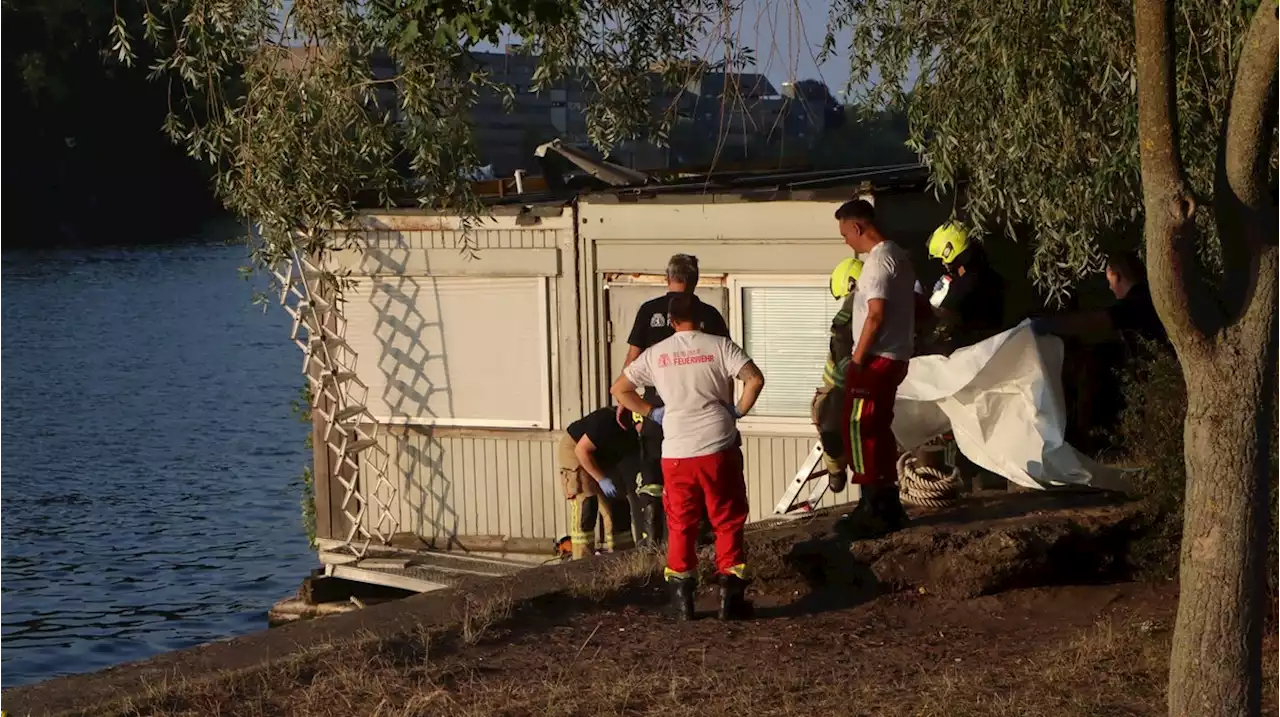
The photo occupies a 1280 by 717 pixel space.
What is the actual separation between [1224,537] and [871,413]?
2956mm

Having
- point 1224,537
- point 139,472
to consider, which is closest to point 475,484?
point 1224,537

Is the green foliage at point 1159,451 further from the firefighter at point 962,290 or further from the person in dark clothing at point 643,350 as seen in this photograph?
the person in dark clothing at point 643,350

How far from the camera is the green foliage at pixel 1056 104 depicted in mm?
8344

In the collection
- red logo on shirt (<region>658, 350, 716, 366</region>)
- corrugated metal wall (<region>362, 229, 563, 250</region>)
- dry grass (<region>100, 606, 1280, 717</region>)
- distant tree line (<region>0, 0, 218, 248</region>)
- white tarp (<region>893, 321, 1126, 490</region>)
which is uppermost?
distant tree line (<region>0, 0, 218, 248</region>)

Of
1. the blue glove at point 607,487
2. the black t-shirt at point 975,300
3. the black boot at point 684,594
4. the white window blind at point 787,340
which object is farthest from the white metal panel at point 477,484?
the black boot at point 684,594

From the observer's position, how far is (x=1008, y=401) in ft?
34.0

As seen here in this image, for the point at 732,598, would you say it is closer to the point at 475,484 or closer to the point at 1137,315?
the point at 1137,315

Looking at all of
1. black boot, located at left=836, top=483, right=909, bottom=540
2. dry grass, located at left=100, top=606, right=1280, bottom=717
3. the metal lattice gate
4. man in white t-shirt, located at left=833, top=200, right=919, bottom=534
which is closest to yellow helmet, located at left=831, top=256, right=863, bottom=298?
man in white t-shirt, located at left=833, top=200, right=919, bottom=534

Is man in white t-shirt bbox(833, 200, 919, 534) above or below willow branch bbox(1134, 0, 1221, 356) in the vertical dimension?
below

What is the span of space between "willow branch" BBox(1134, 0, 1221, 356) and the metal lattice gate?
29.6 ft

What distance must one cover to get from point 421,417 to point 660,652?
21.3 ft

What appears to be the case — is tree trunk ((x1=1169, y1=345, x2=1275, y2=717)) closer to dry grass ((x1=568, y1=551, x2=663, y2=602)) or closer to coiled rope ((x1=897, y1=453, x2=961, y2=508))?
dry grass ((x1=568, y1=551, x2=663, y2=602))

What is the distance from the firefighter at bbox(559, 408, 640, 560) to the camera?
12617 millimetres

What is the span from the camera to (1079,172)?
29.1 feet
